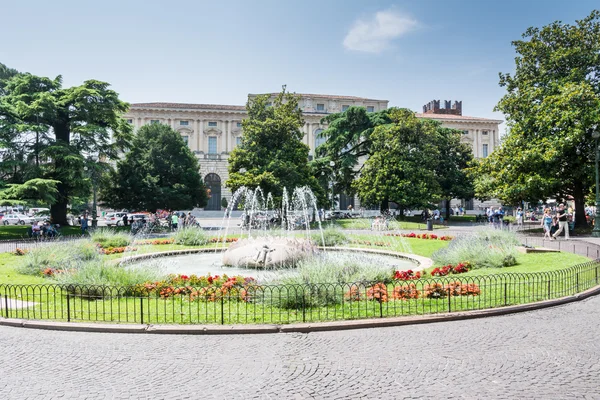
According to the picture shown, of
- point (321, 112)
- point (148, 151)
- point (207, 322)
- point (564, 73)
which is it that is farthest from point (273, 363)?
point (321, 112)

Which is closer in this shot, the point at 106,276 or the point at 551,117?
the point at 106,276

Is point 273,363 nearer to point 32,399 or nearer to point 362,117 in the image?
point 32,399

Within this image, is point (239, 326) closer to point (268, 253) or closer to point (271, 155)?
point (268, 253)

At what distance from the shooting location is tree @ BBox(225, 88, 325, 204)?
3897 cm

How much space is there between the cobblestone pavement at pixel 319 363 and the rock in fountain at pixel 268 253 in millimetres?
6819

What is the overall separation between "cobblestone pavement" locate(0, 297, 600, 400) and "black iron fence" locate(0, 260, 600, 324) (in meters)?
0.67

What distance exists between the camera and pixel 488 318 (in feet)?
28.5

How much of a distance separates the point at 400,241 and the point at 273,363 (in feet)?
62.6

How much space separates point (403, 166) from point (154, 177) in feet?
79.0

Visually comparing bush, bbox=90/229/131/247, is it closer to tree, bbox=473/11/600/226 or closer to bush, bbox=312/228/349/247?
bush, bbox=312/228/349/247

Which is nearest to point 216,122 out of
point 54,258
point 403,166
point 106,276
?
point 403,166

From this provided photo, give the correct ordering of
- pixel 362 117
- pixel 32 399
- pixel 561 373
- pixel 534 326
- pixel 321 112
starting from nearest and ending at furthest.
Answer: pixel 32 399 < pixel 561 373 < pixel 534 326 < pixel 362 117 < pixel 321 112

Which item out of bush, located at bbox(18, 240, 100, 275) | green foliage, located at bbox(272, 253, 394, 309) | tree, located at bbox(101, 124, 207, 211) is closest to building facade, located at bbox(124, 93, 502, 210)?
tree, located at bbox(101, 124, 207, 211)

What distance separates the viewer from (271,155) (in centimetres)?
4019
